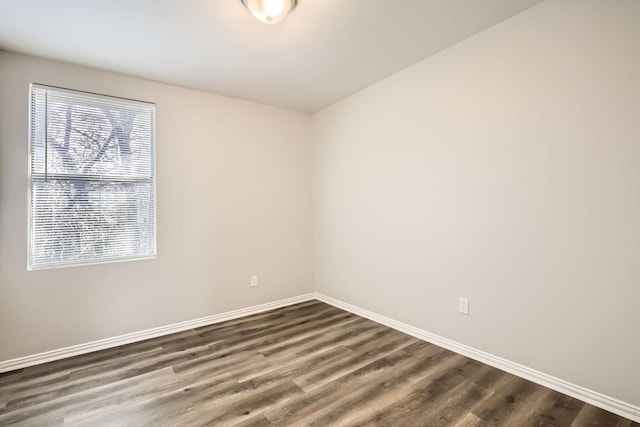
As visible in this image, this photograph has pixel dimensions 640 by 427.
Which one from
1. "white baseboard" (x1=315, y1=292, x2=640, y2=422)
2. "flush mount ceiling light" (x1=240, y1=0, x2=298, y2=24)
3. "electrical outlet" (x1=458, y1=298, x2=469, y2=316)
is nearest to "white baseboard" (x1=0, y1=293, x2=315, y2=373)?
"white baseboard" (x1=315, y1=292, x2=640, y2=422)

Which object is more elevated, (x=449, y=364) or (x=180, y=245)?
(x=180, y=245)

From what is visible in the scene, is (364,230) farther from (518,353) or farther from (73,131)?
(73,131)

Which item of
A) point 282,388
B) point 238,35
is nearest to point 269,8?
point 238,35

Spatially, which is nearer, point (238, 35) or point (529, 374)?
point (529, 374)

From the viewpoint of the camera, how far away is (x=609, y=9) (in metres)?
1.66

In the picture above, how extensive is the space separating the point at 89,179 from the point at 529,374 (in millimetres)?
3750

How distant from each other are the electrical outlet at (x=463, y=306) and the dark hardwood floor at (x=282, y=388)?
353 millimetres

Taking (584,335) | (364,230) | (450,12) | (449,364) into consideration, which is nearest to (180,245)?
(364,230)

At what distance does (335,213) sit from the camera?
3635 millimetres

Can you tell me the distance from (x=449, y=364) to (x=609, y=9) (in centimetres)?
244

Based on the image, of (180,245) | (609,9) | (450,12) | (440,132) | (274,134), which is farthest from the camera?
(274,134)

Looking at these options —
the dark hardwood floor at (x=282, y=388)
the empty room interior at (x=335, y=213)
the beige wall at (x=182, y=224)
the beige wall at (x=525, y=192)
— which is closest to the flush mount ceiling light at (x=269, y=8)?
the empty room interior at (x=335, y=213)

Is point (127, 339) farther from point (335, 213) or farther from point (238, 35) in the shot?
point (238, 35)

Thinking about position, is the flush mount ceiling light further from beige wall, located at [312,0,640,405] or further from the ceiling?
beige wall, located at [312,0,640,405]
